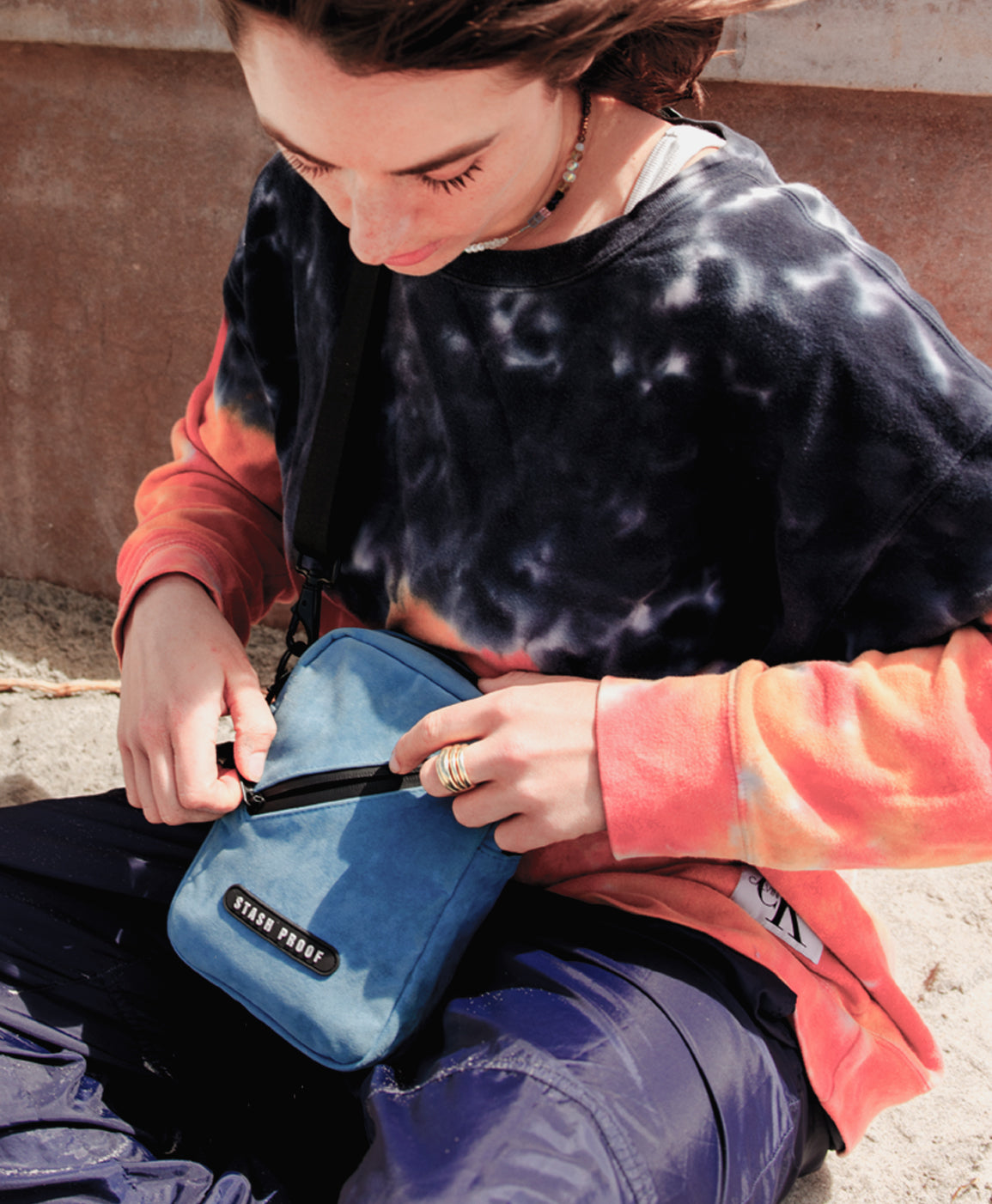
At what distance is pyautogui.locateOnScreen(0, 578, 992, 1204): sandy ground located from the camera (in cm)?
137

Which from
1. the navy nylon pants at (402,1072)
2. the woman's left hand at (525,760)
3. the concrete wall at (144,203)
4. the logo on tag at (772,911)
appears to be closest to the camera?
the navy nylon pants at (402,1072)

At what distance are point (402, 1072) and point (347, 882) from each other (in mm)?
193

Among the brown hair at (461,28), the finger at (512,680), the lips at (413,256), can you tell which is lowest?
the finger at (512,680)

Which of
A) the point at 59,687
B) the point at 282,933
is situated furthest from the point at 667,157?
the point at 59,687

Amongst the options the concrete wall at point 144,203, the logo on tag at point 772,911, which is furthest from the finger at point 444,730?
the concrete wall at point 144,203

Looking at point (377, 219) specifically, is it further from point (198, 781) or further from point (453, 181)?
point (198, 781)

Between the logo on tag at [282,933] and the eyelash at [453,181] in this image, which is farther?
the logo on tag at [282,933]

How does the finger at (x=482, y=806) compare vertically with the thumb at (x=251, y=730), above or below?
above

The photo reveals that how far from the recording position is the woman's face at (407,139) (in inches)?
29.4

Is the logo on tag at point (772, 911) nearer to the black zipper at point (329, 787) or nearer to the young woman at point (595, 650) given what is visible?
the young woman at point (595, 650)

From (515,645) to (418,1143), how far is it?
478 millimetres

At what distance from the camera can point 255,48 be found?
2.58 feet

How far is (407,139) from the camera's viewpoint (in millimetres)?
767

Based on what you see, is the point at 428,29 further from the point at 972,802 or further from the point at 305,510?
the point at 972,802
